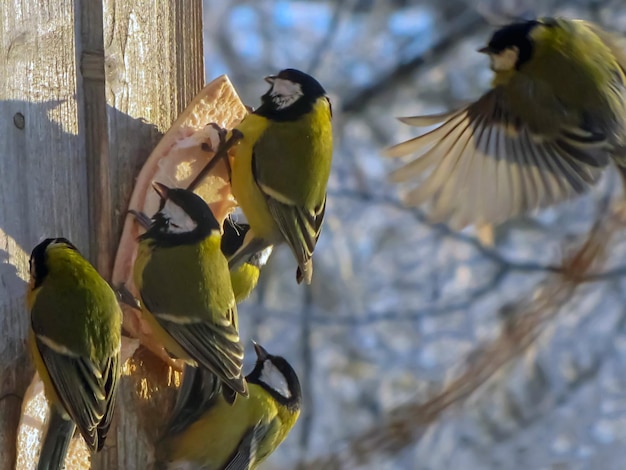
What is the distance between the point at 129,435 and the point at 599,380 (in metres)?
2.98

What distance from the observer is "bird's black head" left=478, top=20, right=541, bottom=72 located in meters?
1.69

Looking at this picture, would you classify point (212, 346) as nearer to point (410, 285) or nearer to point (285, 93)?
point (285, 93)

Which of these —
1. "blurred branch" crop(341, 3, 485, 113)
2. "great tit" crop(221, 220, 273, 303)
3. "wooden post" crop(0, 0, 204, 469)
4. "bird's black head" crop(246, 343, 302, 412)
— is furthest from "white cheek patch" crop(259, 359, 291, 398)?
"blurred branch" crop(341, 3, 485, 113)

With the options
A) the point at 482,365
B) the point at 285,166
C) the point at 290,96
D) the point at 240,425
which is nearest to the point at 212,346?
the point at 240,425

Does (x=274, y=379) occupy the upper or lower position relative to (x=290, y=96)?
lower

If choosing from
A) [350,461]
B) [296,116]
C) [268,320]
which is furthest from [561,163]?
[268,320]

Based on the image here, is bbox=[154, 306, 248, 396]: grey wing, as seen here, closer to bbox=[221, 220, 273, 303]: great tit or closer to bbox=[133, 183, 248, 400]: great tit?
bbox=[133, 183, 248, 400]: great tit

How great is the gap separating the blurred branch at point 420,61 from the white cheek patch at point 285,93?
249cm

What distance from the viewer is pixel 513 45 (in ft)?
5.55

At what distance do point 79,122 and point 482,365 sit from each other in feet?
7.28

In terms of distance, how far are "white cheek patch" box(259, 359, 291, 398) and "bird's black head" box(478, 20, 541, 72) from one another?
2.03 ft

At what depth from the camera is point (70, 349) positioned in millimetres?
1308

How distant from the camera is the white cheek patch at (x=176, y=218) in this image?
1.42m

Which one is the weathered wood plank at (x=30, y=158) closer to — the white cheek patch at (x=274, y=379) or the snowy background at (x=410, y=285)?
the white cheek patch at (x=274, y=379)
